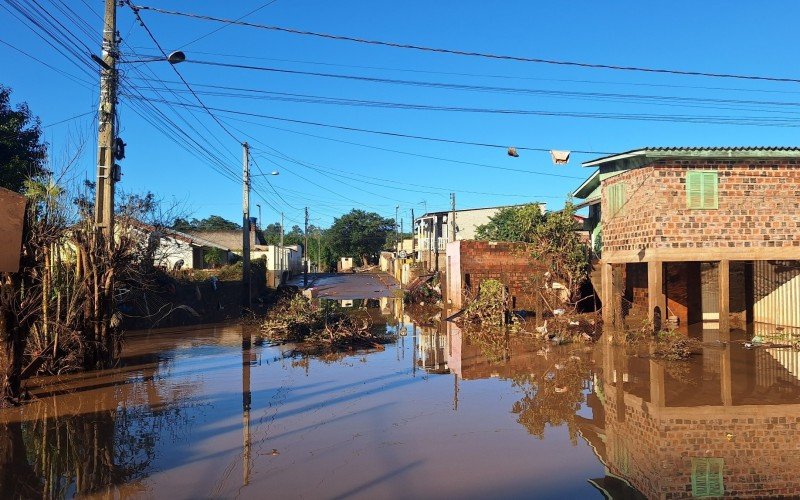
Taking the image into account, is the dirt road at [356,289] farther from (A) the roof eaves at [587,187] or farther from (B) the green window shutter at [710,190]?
(B) the green window shutter at [710,190]

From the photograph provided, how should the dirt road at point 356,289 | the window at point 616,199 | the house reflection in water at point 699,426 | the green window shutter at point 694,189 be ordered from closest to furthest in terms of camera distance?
the house reflection in water at point 699,426 < the green window shutter at point 694,189 < the window at point 616,199 < the dirt road at point 356,289

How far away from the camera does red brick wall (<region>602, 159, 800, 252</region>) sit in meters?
15.4

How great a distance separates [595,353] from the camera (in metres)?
13.8

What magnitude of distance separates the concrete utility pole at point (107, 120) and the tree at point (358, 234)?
2667 inches

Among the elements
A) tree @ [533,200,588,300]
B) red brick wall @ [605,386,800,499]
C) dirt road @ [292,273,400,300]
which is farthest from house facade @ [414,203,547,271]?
red brick wall @ [605,386,800,499]

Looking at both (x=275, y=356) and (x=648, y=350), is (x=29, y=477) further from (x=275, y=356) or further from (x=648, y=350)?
(x=648, y=350)

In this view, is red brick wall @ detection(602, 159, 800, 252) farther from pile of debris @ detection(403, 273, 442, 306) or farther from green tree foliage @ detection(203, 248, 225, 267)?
green tree foliage @ detection(203, 248, 225, 267)

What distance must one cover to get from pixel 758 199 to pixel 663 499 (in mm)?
12860

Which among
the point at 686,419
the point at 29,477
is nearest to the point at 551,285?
the point at 686,419

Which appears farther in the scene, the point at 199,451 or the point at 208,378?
the point at 208,378

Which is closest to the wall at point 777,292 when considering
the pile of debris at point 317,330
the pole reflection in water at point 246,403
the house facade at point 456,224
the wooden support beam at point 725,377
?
the wooden support beam at point 725,377

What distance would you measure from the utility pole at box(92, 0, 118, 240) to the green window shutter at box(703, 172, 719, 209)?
14592 millimetres

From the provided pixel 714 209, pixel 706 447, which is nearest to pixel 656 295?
pixel 714 209

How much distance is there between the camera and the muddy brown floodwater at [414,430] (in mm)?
5840
